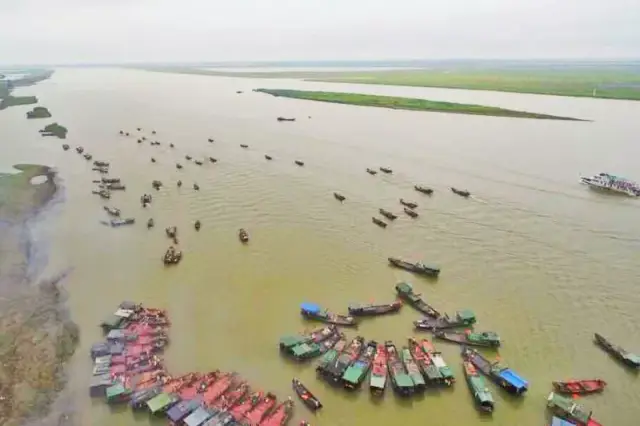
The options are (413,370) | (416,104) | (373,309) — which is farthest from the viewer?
→ (416,104)

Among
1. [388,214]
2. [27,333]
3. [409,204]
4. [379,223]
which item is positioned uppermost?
[409,204]

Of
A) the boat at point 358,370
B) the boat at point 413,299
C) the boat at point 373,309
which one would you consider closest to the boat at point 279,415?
the boat at point 358,370

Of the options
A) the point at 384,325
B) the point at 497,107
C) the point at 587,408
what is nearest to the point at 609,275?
the point at 587,408

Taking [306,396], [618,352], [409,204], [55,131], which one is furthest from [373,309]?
[55,131]

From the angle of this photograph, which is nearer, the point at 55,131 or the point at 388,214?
the point at 388,214

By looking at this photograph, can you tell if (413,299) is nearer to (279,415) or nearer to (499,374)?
(499,374)

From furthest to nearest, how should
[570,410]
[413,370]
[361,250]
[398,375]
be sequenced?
[361,250] → [413,370] → [398,375] → [570,410]

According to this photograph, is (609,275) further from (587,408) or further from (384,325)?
(384,325)

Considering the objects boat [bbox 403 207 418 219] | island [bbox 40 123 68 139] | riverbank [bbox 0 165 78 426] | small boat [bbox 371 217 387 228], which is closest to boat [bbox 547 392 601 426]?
small boat [bbox 371 217 387 228]
